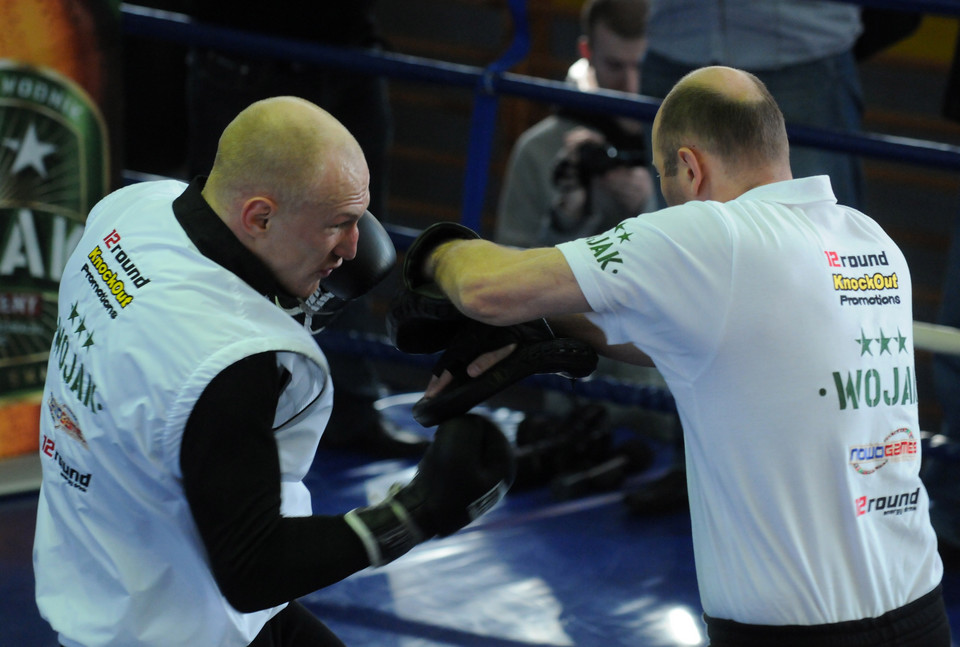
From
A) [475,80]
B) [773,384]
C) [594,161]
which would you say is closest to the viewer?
[773,384]

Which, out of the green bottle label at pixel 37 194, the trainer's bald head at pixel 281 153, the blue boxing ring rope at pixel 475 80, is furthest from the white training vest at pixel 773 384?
the green bottle label at pixel 37 194

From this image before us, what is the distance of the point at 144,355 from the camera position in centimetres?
141

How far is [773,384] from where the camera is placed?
1.58 metres

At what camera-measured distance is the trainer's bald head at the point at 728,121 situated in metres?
1.68

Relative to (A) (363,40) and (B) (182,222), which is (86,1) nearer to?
(A) (363,40)

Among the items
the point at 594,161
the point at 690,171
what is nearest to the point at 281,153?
the point at 690,171

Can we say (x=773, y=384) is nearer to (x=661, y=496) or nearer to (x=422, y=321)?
(x=422, y=321)

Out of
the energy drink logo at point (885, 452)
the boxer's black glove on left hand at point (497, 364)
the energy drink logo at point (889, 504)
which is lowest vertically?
the energy drink logo at point (889, 504)

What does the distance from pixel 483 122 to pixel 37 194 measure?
121 cm

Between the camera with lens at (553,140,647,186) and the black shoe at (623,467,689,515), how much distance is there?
38.4 inches

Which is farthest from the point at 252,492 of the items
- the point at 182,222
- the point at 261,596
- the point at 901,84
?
the point at 901,84

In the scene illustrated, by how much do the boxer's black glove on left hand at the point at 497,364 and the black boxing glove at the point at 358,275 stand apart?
22cm

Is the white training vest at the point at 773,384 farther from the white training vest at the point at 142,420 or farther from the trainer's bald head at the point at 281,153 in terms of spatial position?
the white training vest at the point at 142,420

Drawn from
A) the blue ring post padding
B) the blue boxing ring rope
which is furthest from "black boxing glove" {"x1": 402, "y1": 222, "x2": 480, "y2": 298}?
the blue ring post padding
